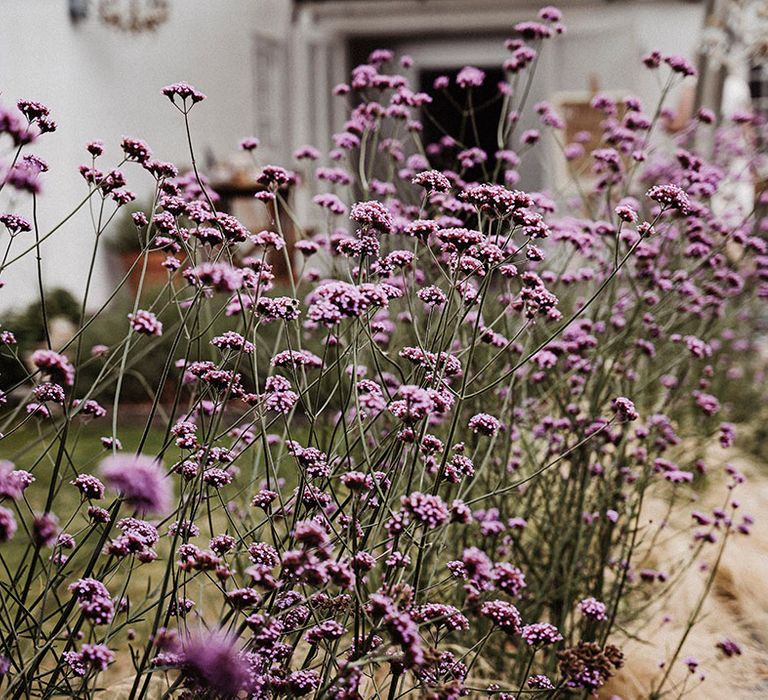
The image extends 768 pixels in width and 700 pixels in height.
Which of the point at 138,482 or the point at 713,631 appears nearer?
the point at 138,482

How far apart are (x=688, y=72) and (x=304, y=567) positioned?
1.66 meters

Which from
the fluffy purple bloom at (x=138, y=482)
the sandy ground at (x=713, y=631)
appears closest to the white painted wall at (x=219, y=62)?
the sandy ground at (x=713, y=631)

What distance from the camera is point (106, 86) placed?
7.40 metres

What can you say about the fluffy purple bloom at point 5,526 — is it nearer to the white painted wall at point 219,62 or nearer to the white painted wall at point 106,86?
the white painted wall at point 106,86

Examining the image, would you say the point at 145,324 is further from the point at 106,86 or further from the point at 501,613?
the point at 106,86

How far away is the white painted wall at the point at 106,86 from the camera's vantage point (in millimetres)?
6285

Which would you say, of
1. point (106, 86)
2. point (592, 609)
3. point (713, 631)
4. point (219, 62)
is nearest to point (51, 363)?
point (592, 609)

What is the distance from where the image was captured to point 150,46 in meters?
8.02

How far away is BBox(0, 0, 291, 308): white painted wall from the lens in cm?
629

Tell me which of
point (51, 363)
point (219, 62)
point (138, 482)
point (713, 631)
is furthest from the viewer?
point (219, 62)

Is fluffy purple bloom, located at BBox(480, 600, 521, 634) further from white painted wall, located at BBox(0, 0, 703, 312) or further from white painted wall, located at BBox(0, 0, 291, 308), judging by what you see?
white painted wall, located at BBox(0, 0, 703, 312)

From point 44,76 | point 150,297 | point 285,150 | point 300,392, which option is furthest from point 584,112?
point 300,392

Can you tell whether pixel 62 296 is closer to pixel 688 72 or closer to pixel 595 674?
pixel 688 72

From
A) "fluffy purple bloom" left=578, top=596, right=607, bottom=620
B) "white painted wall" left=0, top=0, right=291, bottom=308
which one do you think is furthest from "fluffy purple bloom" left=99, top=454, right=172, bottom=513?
"white painted wall" left=0, top=0, right=291, bottom=308
